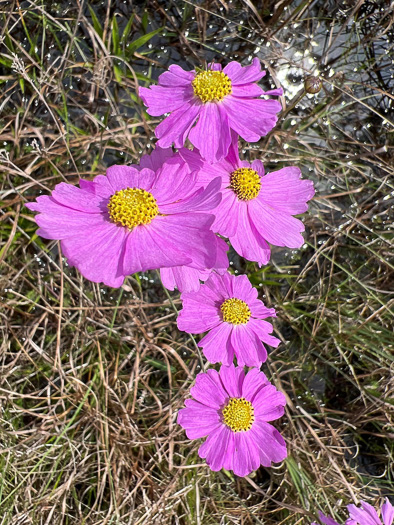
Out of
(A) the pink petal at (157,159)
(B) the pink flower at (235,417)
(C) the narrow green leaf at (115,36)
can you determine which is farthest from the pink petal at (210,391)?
(C) the narrow green leaf at (115,36)

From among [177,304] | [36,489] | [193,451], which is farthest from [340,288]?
[36,489]

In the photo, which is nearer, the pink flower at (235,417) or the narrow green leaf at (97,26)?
the pink flower at (235,417)

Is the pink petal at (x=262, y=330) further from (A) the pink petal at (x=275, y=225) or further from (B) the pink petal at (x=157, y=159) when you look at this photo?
(B) the pink petal at (x=157, y=159)

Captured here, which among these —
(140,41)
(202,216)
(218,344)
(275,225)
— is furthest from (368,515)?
(140,41)

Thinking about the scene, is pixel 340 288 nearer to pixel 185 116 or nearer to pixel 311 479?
pixel 311 479

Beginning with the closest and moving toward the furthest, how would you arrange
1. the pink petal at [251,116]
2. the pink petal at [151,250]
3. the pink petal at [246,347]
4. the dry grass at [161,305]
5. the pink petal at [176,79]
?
the pink petal at [151,250], the pink petal at [251,116], the pink petal at [176,79], the pink petal at [246,347], the dry grass at [161,305]

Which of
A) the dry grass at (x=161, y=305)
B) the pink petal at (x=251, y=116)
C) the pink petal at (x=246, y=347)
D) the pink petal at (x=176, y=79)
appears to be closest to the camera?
the pink petal at (x=251, y=116)

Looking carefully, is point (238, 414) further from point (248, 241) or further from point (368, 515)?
point (248, 241)
